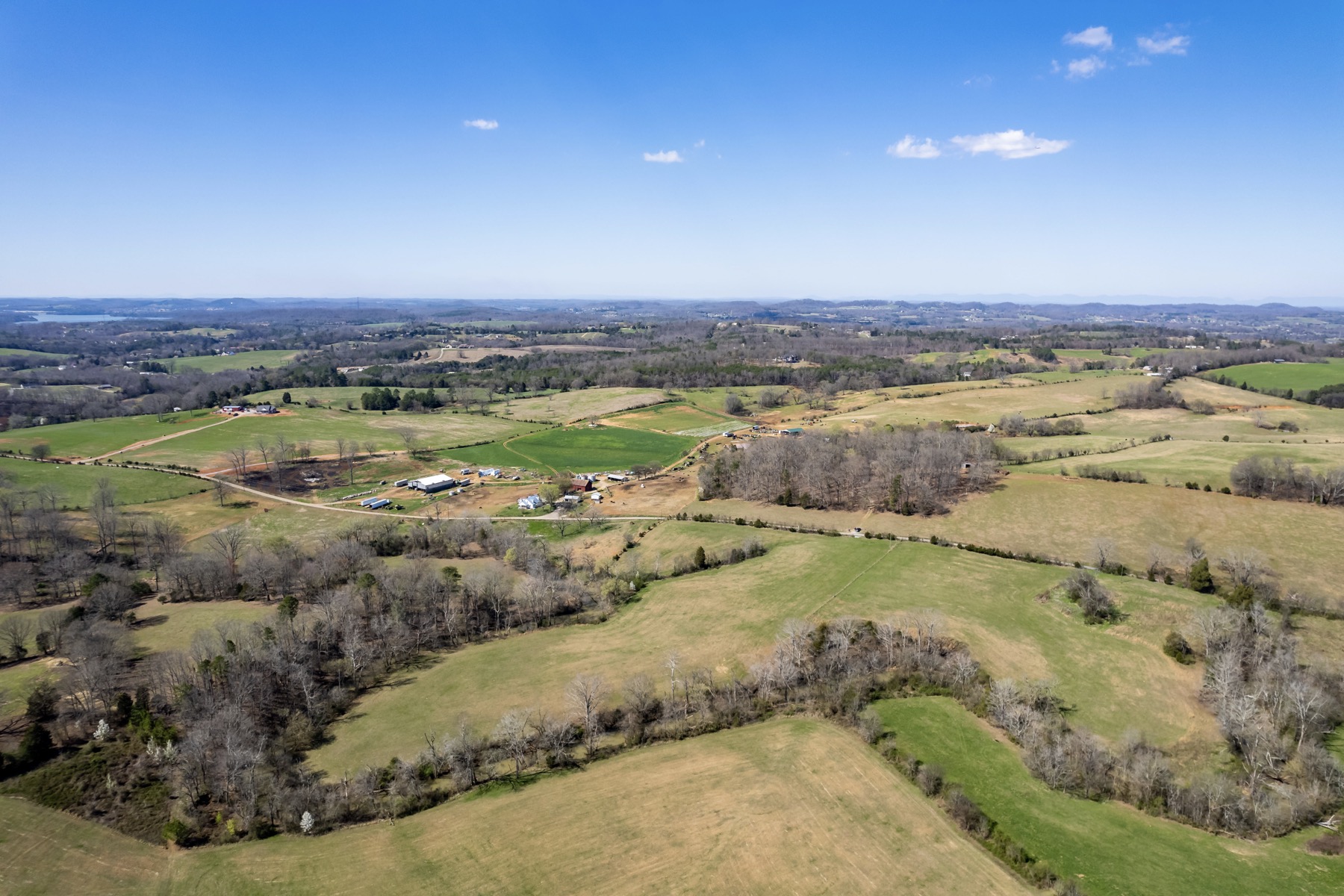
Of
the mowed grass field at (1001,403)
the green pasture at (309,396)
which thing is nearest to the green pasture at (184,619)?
the mowed grass field at (1001,403)

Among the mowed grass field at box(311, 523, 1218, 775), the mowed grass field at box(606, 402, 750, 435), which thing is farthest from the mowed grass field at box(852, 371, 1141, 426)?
the mowed grass field at box(311, 523, 1218, 775)

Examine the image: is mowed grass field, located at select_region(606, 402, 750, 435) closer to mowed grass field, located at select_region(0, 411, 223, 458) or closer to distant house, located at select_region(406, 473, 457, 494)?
distant house, located at select_region(406, 473, 457, 494)

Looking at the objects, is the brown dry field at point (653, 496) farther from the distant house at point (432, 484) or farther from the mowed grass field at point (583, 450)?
the distant house at point (432, 484)

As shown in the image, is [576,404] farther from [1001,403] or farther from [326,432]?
[1001,403]

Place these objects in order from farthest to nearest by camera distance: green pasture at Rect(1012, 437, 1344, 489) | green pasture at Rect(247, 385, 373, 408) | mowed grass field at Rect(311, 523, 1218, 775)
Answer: green pasture at Rect(247, 385, 373, 408) < green pasture at Rect(1012, 437, 1344, 489) < mowed grass field at Rect(311, 523, 1218, 775)

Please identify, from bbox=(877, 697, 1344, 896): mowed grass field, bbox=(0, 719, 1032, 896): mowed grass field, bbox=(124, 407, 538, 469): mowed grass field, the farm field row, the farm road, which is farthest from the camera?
bbox=(124, 407, 538, 469): mowed grass field

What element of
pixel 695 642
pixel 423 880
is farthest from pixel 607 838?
pixel 695 642

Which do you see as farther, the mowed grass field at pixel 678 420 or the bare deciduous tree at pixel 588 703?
the mowed grass field at pixel 678 420
